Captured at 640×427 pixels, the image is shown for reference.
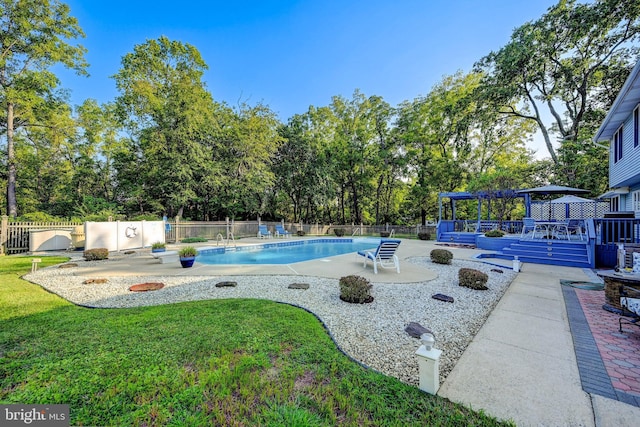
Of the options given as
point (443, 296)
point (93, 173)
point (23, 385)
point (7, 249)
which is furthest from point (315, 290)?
point (93, 173)

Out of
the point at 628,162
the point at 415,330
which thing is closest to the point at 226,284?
the point at 415,330

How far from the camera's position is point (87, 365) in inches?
91.0

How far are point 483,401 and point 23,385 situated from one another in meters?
3.69

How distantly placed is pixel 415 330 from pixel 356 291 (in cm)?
125

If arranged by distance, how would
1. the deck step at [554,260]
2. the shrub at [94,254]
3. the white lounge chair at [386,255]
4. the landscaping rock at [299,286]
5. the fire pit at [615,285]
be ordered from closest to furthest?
1. the fire pit at [615,285]
2. the landscaping rock at [299,286]
3. the white lounge chair at [386,255]
4. the deck step at [554,260]
5. the shrub at [94,254]

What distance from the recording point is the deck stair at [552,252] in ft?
26.0

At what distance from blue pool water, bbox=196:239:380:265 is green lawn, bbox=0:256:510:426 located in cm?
596

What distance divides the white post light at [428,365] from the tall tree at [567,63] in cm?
1800

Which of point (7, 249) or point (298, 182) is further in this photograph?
point (298, 182)

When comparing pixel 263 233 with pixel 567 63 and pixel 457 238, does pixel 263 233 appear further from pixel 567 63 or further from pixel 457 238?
pixel 567 63

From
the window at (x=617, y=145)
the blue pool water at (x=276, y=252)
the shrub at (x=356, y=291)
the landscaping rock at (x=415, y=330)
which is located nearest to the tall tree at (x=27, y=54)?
the blue pool water at (x=276, y=252)

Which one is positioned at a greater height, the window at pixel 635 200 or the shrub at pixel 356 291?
the window at pixel 635 200

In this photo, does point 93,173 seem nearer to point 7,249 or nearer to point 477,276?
point 7,249

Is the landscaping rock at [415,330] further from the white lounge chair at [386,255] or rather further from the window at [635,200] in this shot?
the window at [635,200]
